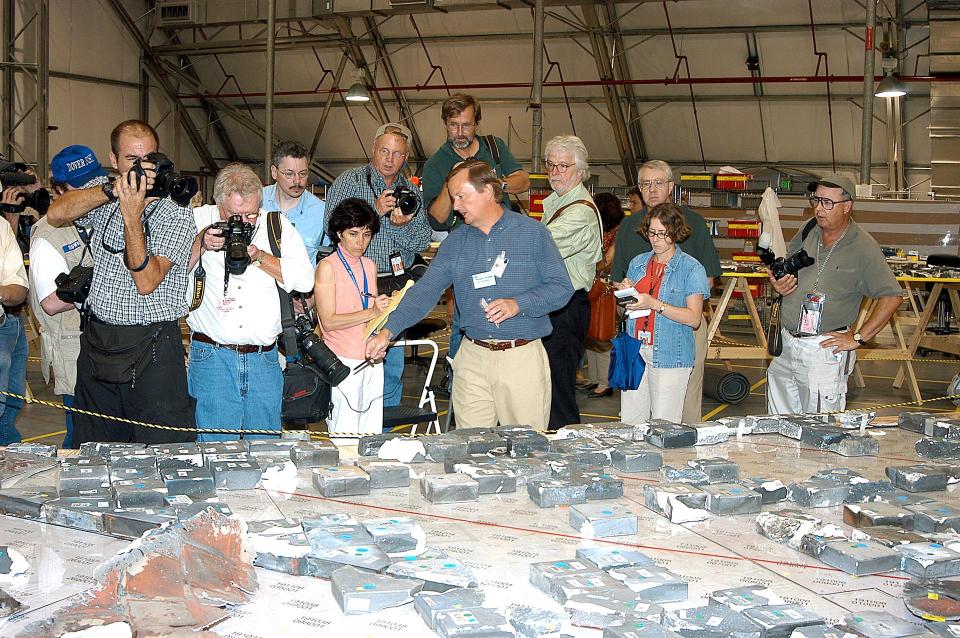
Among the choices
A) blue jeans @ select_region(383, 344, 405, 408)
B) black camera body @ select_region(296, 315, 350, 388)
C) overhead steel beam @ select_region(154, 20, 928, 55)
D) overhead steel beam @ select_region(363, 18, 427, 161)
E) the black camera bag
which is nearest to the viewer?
black camera body @ select_region(296, 315, 350, 388)

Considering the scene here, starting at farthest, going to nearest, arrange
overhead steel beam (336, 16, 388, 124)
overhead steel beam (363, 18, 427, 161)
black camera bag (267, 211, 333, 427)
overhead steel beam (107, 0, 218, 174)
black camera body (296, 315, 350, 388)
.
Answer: overhead steel beam (107, 0, 218, 174) → overhead steel beam (363, 18, 427, 161) → overhead steel beam (336, 16, 388, 124) → black camera bag (267, 211, 333, 427) → black camera body (296, 315, 350, 388)

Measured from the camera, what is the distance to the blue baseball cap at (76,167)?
3.92m

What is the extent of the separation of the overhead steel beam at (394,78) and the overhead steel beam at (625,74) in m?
4.02

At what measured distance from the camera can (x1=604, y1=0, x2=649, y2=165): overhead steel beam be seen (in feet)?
51.4

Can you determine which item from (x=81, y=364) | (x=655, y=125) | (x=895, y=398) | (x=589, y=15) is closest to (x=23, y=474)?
(x=81, y=364)

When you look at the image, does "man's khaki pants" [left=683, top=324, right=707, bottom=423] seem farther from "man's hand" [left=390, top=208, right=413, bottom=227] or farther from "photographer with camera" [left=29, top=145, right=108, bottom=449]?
"photographer with camera" [left=29, top=145, right=108, bottom=449]

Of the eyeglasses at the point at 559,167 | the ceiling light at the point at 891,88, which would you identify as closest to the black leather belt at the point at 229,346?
the eyeglasses at the point at 559,167

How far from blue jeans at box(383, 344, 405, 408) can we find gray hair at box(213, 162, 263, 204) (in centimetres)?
121

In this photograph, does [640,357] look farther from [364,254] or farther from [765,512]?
[765,512]

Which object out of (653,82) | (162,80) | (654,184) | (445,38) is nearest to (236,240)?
(654,184)

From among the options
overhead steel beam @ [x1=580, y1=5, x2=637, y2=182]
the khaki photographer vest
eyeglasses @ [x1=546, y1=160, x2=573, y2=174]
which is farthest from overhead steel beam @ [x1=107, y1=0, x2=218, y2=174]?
eyeglasses @ [x1=546, y1=160, x2=573, y2=174]

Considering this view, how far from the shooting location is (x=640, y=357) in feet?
14.5

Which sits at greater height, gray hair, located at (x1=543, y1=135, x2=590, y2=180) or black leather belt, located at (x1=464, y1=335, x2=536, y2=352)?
gray hair, located at (x1=543, y1=135, x2=590, y2=180)

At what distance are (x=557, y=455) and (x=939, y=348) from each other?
7.27 metres
